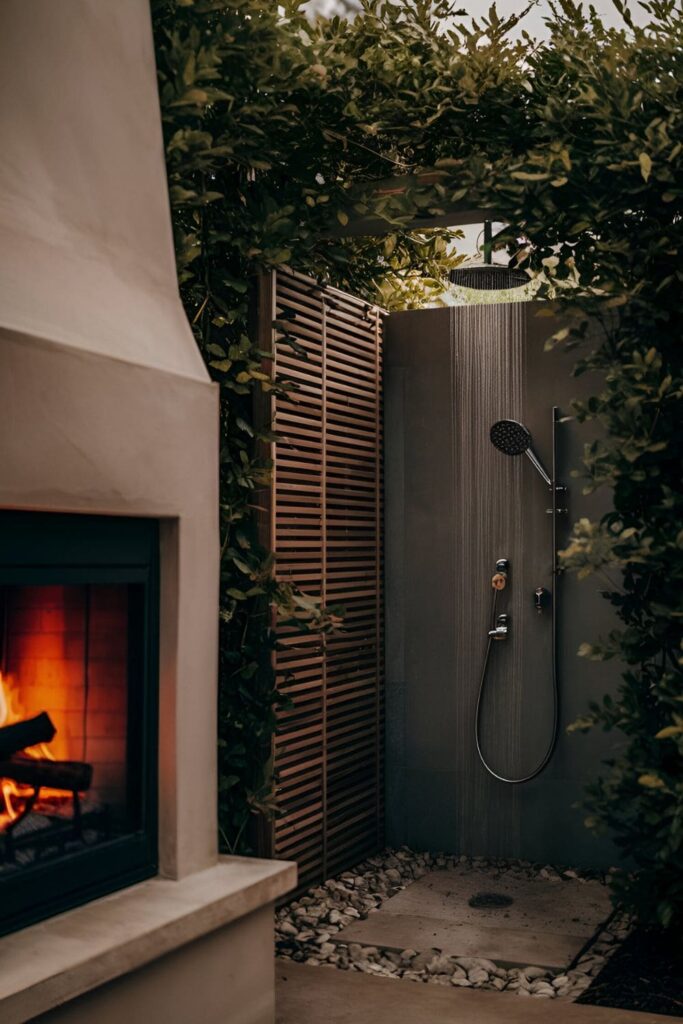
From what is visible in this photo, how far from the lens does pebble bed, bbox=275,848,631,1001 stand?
3752mm

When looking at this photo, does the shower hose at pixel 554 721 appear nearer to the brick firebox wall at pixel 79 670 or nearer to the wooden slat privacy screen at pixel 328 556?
the wooden slat privacy screen at pixel 328 556

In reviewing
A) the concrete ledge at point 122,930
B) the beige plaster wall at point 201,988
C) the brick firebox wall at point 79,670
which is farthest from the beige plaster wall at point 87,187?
the beige plaster wall at point 201,988

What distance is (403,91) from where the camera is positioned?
13.1 ft

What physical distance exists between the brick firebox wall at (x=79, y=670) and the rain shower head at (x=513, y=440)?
7.58 ft

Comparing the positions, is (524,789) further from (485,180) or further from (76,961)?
(76,961)

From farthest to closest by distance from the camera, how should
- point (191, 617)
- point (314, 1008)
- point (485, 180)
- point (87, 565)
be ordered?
point (485, 180) → point (314, 1008) → point (191, 617) → point (87, 565)

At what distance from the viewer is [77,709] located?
10.0 feet

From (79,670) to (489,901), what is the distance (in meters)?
2.24

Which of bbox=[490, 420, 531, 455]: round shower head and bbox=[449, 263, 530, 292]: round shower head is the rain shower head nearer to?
bbox=[490, 420, 531, 455]: round shower head

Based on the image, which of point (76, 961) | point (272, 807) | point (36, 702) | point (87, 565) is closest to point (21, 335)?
point (87, 565)

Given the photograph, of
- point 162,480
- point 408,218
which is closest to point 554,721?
point 408,218

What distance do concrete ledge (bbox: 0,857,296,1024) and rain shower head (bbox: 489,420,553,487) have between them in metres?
2.24

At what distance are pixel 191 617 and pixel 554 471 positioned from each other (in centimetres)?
226

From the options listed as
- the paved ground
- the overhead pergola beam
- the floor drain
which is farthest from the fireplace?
the floor drain
